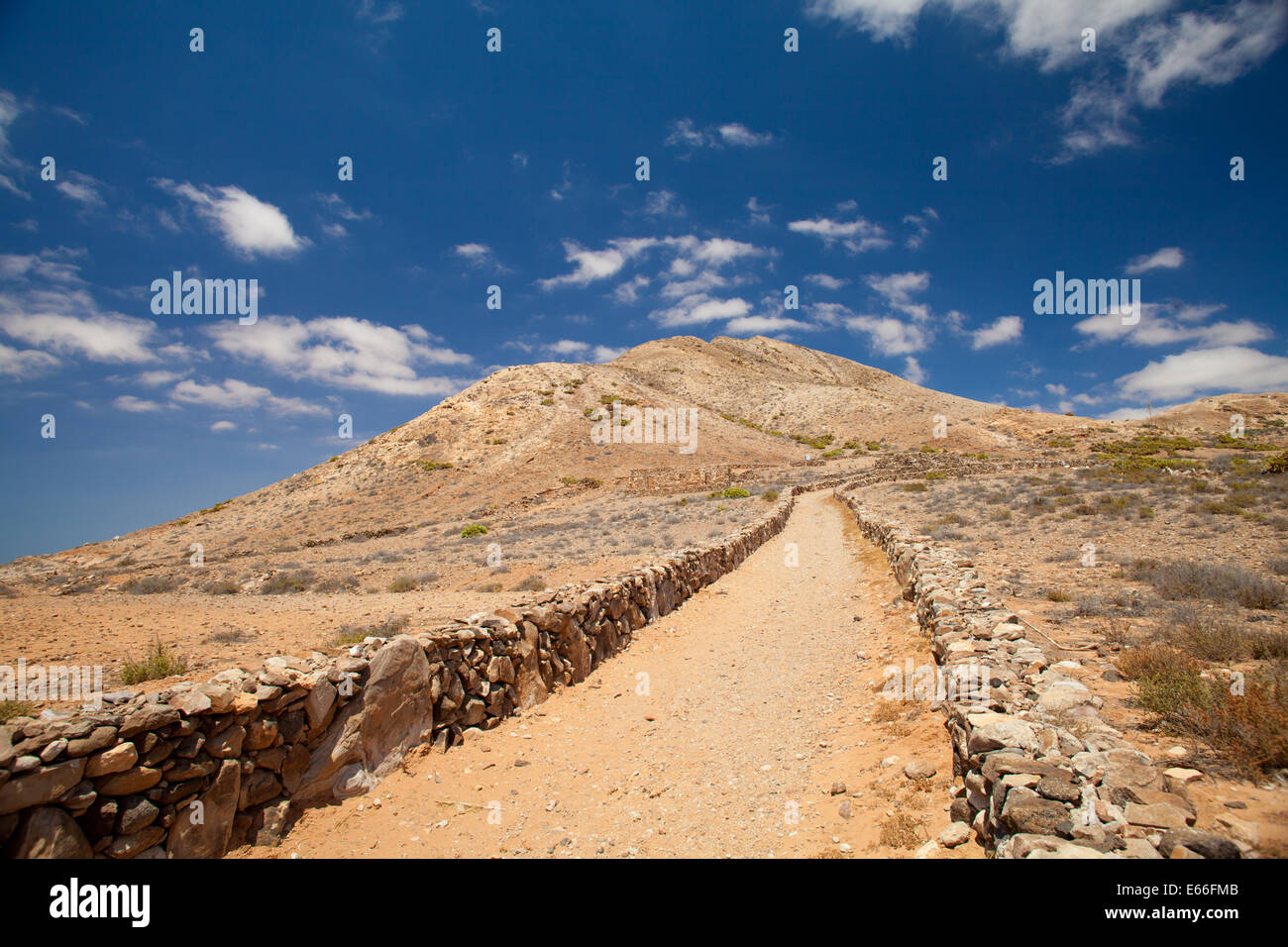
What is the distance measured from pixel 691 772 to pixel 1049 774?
2951 millimetres

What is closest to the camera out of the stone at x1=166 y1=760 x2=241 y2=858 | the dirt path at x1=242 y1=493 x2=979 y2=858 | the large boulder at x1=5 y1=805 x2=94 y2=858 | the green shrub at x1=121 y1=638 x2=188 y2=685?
the large boulder at x1=5 y1=805 x2=94 y2=858

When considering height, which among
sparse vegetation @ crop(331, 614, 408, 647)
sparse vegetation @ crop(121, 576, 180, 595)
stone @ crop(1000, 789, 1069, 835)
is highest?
stone @ crop(1000, 789, 1069, 835)

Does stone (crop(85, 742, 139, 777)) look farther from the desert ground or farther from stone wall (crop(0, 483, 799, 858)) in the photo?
the desert ground

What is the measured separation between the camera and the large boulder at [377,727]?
4473mm

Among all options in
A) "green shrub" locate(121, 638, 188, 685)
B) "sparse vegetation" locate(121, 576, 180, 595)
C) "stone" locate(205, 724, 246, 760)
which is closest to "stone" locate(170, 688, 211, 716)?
"stone" locate(205, 724, 246, 760)

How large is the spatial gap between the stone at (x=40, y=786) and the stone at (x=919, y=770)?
540 cm

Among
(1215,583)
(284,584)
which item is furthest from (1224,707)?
(284,584)

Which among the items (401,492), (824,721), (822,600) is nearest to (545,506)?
(401,492)

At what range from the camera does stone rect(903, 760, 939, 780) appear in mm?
4343

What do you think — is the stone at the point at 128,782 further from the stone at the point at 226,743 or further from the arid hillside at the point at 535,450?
the arid hillside at the point at 535,450

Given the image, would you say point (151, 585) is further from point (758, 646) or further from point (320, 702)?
point (758, 646)

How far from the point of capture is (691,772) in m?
5.24

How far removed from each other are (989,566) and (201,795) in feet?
40.3
